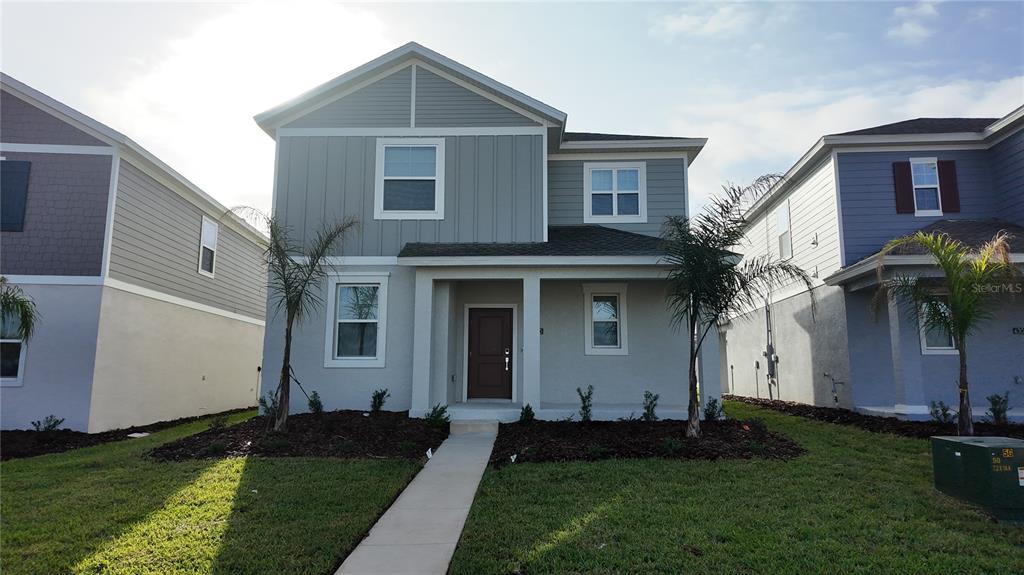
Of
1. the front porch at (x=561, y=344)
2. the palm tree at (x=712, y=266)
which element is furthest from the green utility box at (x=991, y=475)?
the front porch at (x=561, y=344)

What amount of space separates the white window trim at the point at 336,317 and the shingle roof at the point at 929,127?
406 inches

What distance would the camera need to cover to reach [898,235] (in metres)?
12.2

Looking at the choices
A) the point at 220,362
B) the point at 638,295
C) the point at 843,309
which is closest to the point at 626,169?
the point at 638,295

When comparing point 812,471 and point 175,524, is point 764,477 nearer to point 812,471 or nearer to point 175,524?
point 812,471

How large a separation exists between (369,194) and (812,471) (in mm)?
8843

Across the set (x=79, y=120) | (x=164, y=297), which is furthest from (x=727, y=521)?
(x=79, y=120)

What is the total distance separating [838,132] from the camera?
1253 centimetres

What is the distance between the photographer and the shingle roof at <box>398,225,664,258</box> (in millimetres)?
10422

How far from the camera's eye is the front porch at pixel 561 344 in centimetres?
1104

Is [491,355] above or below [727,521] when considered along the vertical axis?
above

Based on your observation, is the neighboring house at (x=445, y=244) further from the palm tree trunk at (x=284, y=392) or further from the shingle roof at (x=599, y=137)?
the palm tree trunk at (x=284, y=392)

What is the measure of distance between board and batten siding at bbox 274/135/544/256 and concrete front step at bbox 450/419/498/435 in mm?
3571

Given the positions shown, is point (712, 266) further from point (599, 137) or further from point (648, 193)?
point (599, 137)

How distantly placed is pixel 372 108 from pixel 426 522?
897 centimetres
